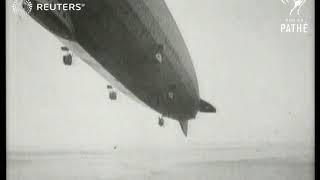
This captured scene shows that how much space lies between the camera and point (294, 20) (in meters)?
1.37

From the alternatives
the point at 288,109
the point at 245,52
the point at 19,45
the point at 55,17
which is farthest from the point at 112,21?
the point at 288,109

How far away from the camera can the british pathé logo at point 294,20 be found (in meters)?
1.37

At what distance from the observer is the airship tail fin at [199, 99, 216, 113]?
136 cm

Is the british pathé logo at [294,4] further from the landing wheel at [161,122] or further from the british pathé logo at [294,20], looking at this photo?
the landing wheel at [161,122]

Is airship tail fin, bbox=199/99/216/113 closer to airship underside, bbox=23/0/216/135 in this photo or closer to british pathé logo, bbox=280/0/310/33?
airship underside, bbox=23/0/216/135

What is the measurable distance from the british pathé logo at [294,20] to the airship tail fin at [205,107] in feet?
1.08

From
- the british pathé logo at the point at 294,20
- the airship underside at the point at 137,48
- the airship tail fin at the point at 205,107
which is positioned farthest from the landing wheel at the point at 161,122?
the british pathé logo at the point at 294,20

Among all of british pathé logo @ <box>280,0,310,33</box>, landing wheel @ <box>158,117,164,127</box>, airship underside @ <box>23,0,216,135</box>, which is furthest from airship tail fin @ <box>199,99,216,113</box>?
british pathé logo @ <box>280,0,310,33</box>

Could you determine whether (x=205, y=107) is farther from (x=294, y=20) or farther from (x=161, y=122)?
(x=294, y=20)

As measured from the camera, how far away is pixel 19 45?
1.38 metres

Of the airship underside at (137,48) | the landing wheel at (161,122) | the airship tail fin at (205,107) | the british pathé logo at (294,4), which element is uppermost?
the british pathé logo at (294,4)

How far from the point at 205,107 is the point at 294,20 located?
394 millimetres

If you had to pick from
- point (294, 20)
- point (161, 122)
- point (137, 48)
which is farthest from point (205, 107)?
point (294, 20)

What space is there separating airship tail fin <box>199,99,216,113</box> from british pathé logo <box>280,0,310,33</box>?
1.08ft
